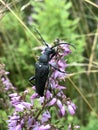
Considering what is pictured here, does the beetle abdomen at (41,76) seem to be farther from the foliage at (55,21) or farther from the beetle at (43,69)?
the foliage at (55,21)

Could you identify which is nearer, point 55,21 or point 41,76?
point 41,76

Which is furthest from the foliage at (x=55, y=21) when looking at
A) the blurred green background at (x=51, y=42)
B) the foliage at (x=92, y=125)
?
the foliage at (x=92, y=125)

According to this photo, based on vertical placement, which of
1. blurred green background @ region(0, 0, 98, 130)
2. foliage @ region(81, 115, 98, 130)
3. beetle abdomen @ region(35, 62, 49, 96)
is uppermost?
blurred green background @ region(0, 0, 98, 130)

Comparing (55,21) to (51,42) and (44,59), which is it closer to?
(51,42)

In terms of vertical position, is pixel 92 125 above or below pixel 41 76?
below

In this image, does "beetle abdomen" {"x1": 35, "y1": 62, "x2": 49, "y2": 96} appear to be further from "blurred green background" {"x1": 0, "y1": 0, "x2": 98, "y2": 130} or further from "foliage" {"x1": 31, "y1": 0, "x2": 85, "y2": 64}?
"foliage" {"x1": 31, "y1": 0, "x2": 85, "y2": 64}

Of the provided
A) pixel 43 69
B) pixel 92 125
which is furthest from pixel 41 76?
pixel 92 125

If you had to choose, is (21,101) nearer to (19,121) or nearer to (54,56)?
(19,121)

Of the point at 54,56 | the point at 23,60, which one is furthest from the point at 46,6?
the point at 54,56

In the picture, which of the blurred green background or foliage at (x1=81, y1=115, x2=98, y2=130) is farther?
the blurred green background

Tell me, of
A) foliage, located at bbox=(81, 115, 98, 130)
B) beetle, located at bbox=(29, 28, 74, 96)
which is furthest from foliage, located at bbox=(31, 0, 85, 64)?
beetle, located at bbox=(29, 28, 74, 96)

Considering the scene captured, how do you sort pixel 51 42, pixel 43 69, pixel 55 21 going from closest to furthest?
pixel 43 69, pixel 51 42, pixel 55 21
